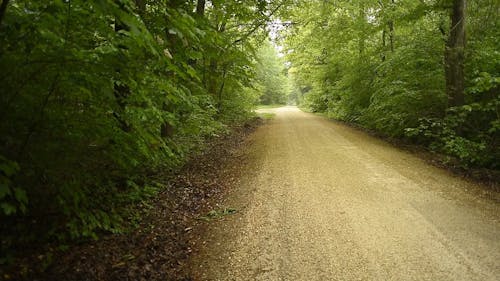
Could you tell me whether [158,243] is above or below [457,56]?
below

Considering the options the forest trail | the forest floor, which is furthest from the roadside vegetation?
the forest trail

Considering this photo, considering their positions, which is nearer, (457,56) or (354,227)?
(354,227)

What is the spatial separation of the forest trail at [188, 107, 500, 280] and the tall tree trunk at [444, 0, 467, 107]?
8.62ft

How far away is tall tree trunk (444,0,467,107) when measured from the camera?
8.41m

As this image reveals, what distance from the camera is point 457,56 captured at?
8391 millimetres

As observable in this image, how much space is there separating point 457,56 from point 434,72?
1.13 m

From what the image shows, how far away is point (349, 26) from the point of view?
1510 cm

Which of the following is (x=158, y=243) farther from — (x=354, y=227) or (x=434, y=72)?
(x=434, y=72)

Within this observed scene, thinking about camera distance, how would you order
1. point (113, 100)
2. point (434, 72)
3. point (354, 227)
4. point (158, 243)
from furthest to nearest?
point (434, 72) < point (354, 227) < point (158, 243) < point (113, 100)

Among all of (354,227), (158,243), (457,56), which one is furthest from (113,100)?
(457,56)

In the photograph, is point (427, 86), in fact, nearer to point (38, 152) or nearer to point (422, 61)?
point (422, 61)

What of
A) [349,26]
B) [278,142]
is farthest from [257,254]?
[349,26]

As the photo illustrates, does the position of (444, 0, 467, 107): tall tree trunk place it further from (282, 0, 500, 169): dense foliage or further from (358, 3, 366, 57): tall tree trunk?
(358, 3, 366, 57): tall tree trunk

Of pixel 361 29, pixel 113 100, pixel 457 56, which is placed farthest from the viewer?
pixel 361 29
